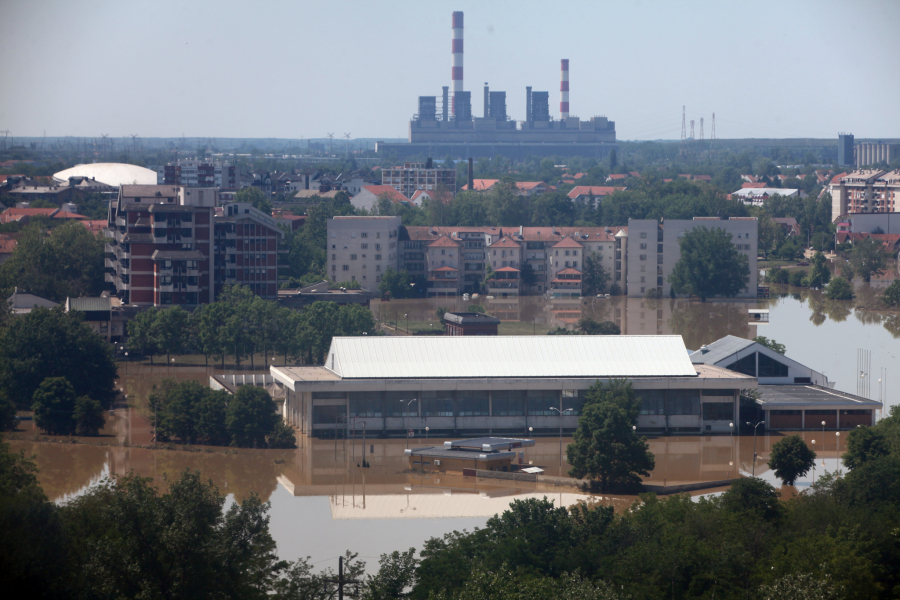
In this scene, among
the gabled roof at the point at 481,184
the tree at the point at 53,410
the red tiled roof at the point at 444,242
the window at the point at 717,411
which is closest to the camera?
the tree at the point at 53,410

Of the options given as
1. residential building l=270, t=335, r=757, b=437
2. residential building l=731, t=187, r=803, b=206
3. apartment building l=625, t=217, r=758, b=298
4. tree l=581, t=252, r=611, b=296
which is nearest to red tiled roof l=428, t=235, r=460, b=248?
tree l=581, t=252, r=611, b=296

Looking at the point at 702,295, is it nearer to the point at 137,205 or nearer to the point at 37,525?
the point at 137,205

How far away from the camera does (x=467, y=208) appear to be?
5294cm

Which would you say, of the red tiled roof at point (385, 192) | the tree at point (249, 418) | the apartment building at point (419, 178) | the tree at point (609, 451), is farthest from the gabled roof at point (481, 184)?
the tree at point (609, 451)

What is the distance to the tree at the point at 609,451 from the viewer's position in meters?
16.4

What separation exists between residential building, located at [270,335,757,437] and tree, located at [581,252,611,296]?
21390 millimetres

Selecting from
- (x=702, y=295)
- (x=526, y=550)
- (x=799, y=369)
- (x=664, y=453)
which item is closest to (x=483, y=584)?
(x=526, y=550)

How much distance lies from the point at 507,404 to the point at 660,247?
23123 millimetres

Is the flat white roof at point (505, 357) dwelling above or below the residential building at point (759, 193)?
below

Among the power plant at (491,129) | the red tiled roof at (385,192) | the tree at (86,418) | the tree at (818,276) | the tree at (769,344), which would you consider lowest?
the tree at (86,418)

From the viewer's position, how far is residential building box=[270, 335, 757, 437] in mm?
19406

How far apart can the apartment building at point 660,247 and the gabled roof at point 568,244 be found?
5.90ft

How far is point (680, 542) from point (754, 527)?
45.1 inches

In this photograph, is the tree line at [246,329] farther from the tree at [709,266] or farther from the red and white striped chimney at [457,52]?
the red and white striped chimney at [457,52]
